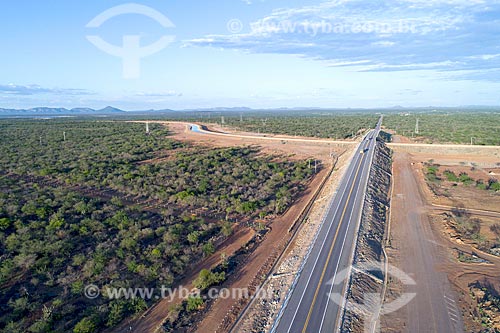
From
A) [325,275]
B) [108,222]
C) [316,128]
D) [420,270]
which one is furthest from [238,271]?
[316,128]

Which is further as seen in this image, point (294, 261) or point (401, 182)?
point (401, 182)

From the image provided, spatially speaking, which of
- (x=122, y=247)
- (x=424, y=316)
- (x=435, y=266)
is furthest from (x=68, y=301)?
(x=435, y=266)

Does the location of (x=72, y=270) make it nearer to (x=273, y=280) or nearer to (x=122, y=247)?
(x=122, y=247)

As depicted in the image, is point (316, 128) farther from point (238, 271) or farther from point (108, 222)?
point (238, 271)

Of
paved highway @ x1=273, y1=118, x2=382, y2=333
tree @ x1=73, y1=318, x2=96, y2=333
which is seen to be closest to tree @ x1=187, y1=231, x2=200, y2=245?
paved highway @ x1=273, y1=118, x2=382, y2=333

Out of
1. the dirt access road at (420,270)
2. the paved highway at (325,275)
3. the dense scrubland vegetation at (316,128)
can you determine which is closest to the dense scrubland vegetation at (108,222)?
the paved highway at (325,275)

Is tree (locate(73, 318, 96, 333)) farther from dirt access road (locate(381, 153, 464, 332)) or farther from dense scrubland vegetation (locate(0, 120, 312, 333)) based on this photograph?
dirt access road (locate(381, 153, 464, 332))

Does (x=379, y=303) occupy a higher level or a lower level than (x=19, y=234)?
lower

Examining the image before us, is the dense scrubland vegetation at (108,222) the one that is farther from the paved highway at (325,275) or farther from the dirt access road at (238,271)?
the paved highway at (325,275)
